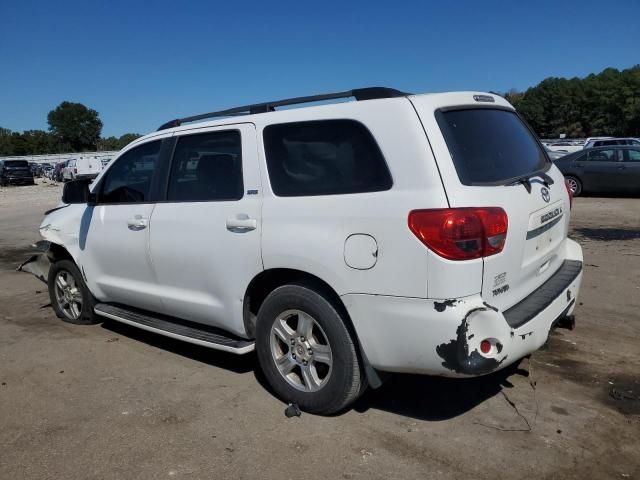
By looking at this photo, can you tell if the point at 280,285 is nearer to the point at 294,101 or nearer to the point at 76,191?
the point at 294,101

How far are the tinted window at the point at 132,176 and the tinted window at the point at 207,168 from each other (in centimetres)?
32

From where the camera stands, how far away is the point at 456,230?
2861 mm

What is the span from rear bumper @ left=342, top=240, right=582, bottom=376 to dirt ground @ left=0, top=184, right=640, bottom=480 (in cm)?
50

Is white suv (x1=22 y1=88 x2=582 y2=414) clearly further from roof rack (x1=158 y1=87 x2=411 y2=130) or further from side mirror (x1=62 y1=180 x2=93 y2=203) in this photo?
side mirror (x1=62 y1=180 x2=93 y2=203)

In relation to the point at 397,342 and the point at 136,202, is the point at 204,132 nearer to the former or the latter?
the point at 136,202

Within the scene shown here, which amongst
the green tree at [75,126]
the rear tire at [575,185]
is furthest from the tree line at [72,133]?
the rear tire at [575,185]

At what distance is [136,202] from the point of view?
4.61 meters

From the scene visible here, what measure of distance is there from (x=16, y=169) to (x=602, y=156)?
39734 millimetres

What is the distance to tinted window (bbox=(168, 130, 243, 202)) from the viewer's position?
12.8 ft

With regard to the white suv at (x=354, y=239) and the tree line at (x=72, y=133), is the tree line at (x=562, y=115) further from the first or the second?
the white suv at (x=354, y=239)

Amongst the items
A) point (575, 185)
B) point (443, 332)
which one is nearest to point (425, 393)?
point (443, 332)

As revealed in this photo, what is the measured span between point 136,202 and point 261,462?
2481 millimetres

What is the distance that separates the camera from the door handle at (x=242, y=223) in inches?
142

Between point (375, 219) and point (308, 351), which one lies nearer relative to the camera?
point (375, 219)
